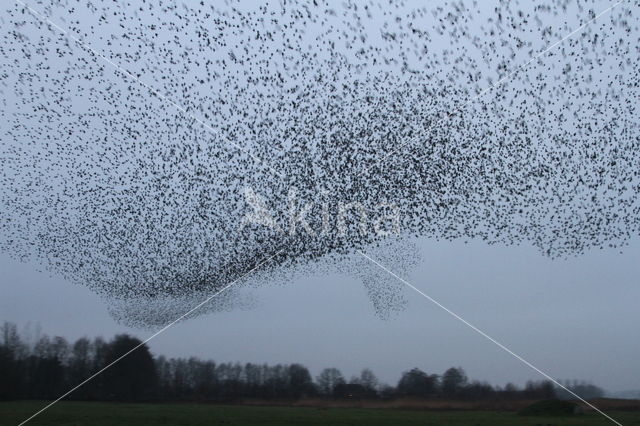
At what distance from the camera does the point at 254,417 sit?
43.4 meters

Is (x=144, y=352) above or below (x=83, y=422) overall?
above

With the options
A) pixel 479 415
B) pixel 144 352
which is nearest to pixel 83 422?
pixel 144 352

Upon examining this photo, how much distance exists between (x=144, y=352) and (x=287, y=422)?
89.8 ft

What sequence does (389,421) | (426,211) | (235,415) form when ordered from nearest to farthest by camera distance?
1. (426,211)
2. (389,421)
3. (235,415)

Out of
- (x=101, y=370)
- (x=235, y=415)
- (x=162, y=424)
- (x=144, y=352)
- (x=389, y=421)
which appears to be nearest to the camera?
(x=162, y=424)

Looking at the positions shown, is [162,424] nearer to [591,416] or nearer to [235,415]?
[235,415]

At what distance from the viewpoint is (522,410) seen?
51.5 metres

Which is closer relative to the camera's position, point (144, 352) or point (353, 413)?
point (353, 413)

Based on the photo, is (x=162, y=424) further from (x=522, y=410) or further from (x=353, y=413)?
(x=522, y=410)

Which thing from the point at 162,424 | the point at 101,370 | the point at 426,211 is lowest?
the point at 162,424

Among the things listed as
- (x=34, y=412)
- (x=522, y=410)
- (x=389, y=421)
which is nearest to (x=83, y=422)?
(x=34, y=412)

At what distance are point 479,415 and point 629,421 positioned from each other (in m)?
11.1

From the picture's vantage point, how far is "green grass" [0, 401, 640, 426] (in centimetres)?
4041

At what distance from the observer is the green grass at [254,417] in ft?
133
